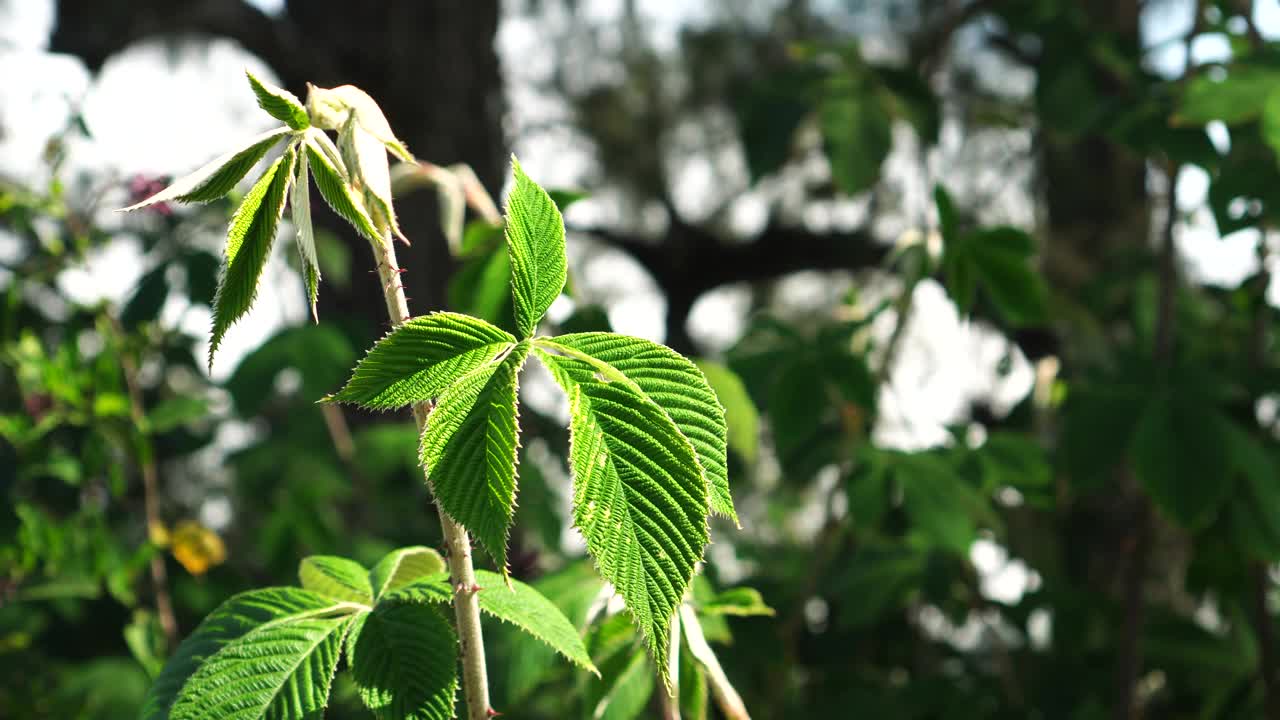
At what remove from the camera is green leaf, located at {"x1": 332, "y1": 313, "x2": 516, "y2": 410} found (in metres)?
0.39

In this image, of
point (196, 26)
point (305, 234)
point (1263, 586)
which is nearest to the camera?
point (305, 234)

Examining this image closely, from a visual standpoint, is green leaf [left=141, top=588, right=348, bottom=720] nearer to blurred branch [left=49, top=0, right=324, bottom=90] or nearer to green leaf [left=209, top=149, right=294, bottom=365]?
green leaf [left=209, top=149, right=294, bottom=365]

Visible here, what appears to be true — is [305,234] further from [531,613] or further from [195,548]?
[195,548]

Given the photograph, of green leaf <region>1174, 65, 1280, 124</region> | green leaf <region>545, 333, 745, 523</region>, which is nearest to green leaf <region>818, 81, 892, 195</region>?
green leaf <region>1174, 65, 1280, 124</region>

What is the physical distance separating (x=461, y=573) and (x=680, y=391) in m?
0.11

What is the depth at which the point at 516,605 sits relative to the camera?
1.61 feet

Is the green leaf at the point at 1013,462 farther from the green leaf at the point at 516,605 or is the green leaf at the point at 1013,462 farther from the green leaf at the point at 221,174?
the green leaf at the point at 221,174

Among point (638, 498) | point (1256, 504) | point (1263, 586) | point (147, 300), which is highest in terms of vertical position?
point (638, 498)

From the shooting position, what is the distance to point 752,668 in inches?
51.1

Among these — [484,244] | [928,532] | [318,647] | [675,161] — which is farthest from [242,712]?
[675,161]

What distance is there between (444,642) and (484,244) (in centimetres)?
44

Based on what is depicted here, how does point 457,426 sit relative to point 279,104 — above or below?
below

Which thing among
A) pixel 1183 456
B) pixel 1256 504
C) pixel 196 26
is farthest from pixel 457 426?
pixel 196 26

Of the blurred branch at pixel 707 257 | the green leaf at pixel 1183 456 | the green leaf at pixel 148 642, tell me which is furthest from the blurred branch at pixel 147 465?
the blurred branch at pixel 707 257
